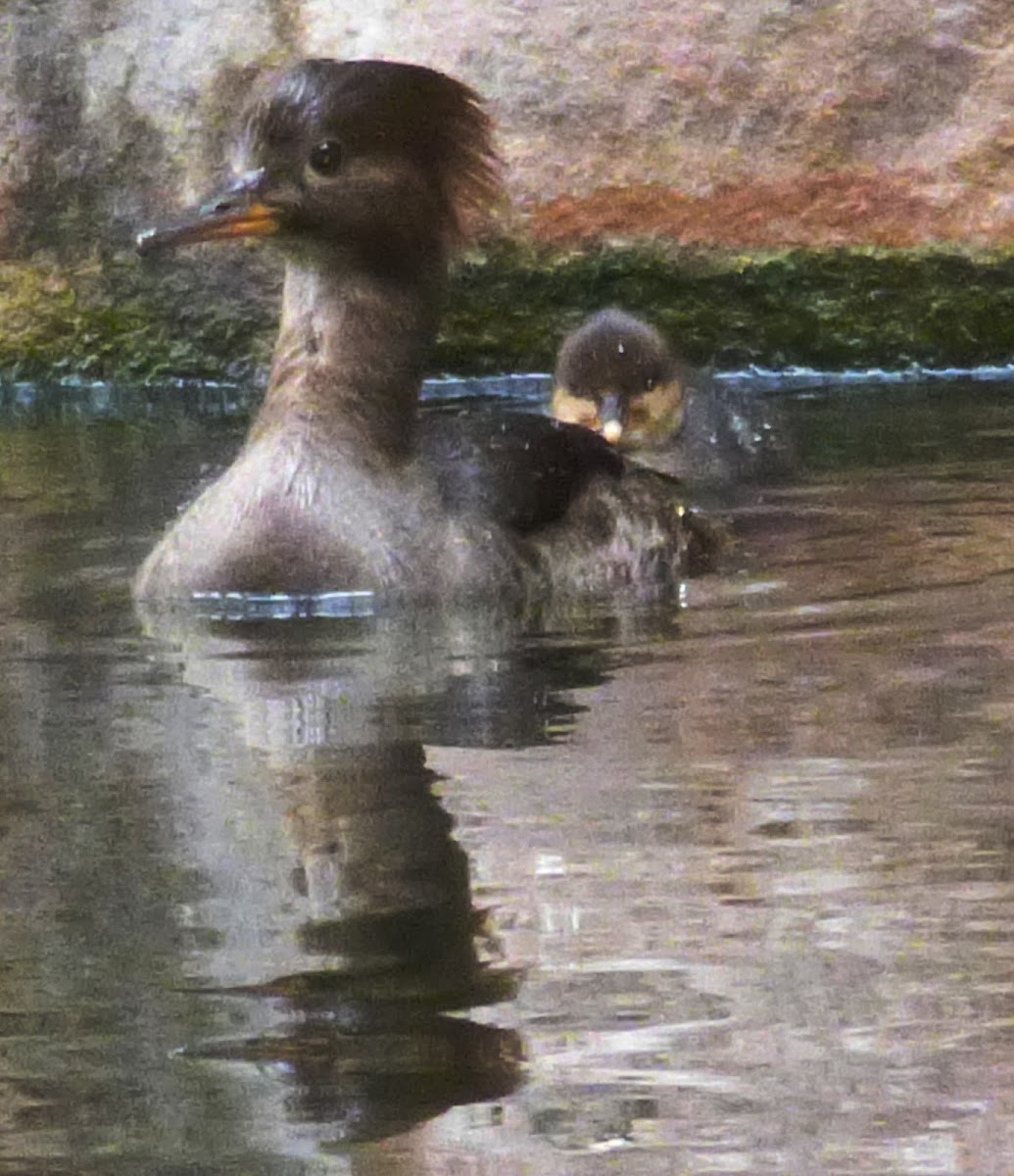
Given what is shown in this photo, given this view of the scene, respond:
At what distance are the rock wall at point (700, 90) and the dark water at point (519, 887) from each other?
10.0 feet

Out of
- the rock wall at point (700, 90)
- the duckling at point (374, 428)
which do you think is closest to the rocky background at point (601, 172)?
the rock wall at point (700, 90)

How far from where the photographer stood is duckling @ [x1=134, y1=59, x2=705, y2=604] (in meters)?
5.59

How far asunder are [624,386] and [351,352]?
1.84 meters

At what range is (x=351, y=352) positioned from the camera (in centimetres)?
592

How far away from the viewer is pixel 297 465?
18.7ft

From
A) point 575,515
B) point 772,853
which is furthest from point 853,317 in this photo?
point 772,853

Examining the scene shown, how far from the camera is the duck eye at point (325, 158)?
5.80 m

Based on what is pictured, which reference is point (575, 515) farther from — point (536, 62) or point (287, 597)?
point (536, 62)

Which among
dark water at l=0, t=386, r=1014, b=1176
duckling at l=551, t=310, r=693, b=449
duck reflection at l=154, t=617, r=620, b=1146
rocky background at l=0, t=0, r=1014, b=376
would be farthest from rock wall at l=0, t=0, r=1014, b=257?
duck reflection at l=154, t=617, r=620, b=1146

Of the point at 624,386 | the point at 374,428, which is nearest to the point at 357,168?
the point at 374,428

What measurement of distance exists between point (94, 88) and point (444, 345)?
4.51 ft

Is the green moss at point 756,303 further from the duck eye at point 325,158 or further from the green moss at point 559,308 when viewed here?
the duck eye at point 325,158

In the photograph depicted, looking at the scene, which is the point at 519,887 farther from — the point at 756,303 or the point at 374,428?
the point at 756,303

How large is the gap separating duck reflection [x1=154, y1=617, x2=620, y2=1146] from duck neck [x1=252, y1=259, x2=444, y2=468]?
0.65 m
